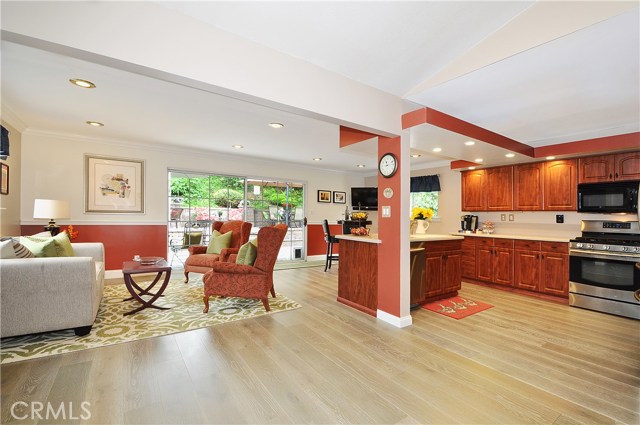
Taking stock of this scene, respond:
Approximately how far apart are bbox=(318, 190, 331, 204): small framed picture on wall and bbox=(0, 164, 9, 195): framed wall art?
19.0 feet

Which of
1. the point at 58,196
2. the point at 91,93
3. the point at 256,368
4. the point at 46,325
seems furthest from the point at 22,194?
the point at 256,368

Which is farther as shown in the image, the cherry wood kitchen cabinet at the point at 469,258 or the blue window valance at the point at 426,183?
the blue window valance at the point at 426,183

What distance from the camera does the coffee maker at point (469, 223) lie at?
18.3 ft

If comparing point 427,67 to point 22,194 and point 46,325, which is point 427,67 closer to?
point 46,325

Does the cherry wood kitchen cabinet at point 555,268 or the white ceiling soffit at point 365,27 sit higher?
the white ceiling soffit at point 365,27

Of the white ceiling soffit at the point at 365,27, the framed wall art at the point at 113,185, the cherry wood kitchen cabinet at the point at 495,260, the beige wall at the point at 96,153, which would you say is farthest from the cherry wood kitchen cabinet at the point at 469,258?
the framed wall art at the point at 113,185

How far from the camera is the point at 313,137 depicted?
15.3 ft

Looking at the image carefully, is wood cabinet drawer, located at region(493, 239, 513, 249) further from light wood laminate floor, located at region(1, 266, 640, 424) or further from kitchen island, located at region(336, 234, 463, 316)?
light wood laminate floor, located at region(1, 266, 640, 424)

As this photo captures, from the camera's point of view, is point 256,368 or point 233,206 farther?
point 233,206

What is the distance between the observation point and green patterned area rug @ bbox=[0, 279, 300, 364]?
248 centimetres

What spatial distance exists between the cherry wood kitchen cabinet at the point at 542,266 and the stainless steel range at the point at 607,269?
0.41 feet

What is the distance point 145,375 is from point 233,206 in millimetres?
4701

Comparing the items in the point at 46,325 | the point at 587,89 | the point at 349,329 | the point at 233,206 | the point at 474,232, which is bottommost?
the point at 349,329

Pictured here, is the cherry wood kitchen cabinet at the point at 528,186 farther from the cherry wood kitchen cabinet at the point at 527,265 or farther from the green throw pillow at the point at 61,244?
the green throw pillow at the point at 61,244
